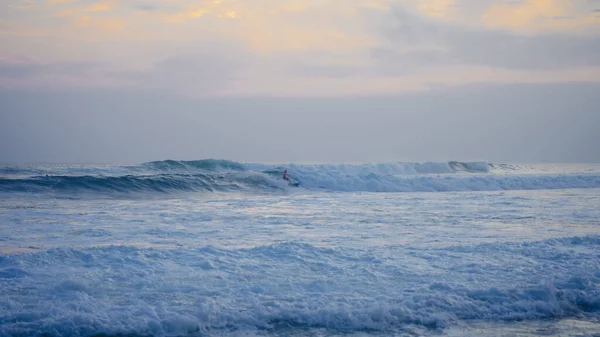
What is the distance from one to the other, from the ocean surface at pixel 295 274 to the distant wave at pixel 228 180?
771 centimetres

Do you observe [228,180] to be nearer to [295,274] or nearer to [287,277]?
[295,274]

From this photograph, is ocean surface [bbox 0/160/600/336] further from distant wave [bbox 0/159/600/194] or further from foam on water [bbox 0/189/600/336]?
distant wave [bbox 0/159/600/194]

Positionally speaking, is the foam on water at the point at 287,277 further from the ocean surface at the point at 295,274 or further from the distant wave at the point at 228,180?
the distant wave at the point at 228,180

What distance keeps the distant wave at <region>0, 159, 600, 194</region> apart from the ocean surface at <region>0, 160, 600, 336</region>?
7.71 metres

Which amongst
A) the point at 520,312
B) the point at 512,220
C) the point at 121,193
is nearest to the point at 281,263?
the point at 520,312

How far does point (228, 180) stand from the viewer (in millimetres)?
27094

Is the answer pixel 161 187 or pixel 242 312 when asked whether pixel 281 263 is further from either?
pixel 161 187

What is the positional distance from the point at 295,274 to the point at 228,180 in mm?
20542

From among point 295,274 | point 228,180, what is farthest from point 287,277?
point 228,180

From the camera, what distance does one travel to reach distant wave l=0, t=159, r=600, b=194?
21.2 m

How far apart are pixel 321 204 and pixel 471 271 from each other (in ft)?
32.8

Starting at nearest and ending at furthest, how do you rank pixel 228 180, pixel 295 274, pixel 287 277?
pixel 287 277 → pixel 295 274 → pixel 228 180

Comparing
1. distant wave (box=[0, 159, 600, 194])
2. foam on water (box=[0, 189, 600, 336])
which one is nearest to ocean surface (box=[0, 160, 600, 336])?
foam on water (box=[0, 189, 600, 336])

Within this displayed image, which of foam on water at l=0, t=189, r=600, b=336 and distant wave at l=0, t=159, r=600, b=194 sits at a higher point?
distant wave at l=0, t=159, r=600, b=194
